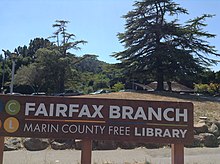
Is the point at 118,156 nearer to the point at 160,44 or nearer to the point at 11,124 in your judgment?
the point at 11,124

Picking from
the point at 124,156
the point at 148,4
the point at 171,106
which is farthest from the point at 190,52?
the point at 171,106

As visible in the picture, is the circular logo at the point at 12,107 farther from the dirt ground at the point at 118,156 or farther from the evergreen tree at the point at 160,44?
the evergreen tree at the point at 160,44

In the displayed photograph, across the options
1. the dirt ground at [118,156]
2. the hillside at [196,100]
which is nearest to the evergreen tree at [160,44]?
the hillside at [196,100]

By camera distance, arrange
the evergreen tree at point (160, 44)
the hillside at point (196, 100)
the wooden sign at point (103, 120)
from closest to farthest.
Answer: the wooden sign at point (103, 120) < the hillside at point (196, 100) < the evergreen tree at point (160, 44)

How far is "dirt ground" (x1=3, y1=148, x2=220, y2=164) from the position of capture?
9156 millimetres

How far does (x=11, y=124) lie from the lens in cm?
698

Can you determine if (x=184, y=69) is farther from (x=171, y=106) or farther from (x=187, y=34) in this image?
(x=171, y=106)

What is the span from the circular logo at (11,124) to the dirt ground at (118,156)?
2.21 metres

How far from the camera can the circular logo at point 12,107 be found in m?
6.96

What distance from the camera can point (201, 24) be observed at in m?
38.7

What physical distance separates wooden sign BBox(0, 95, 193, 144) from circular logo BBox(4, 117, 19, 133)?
2 centimetres

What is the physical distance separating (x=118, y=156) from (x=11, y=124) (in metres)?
4.30

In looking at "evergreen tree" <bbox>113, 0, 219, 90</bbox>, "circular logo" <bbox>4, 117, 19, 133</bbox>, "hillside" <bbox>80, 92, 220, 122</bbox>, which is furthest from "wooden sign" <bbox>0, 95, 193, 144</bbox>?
"evergreen tree" <bbox>113, 0, 219, 90</bbox>

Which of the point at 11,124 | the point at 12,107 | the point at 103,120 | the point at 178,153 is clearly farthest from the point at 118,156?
the point at 12,107
